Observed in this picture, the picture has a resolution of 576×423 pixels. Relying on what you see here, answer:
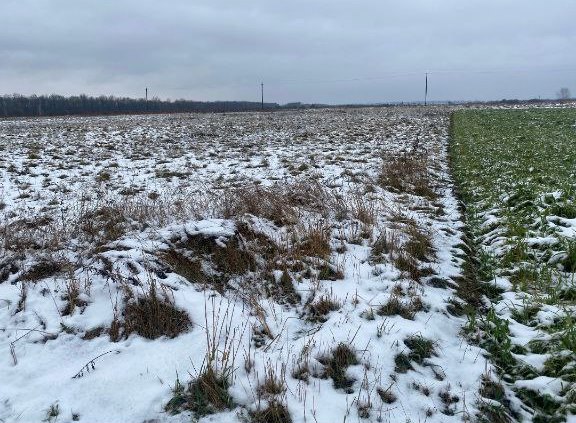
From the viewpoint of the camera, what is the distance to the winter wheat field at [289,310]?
10.9ft

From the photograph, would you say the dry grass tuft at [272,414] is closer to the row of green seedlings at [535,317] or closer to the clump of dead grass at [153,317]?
the clump of dead grass at [153,317]

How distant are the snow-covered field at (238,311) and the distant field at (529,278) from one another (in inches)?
11.6

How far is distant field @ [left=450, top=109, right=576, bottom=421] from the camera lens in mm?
3373

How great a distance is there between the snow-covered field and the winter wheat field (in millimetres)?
19

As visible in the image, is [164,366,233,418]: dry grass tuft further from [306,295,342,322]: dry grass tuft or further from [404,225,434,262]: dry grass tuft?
[404,225,434,262]: dry grass tuft

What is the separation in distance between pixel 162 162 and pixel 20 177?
4250 mm

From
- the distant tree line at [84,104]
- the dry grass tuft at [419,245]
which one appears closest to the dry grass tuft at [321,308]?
the dry grass tuft at [419,245]

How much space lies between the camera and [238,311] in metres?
4.52

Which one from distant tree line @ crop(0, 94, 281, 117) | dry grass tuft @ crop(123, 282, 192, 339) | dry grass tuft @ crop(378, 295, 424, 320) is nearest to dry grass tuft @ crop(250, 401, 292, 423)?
dry grass tuft @ crop(123, 282, 192, 339)

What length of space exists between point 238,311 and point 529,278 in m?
3.46

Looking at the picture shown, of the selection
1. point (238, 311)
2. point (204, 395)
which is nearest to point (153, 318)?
point (238, 311)

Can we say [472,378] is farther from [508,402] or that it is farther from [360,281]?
[360,281]

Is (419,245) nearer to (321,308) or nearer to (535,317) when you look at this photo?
(535,317)

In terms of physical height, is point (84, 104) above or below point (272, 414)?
above
